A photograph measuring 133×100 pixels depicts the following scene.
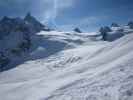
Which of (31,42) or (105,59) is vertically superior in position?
(105,59)

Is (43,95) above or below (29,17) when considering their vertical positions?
below

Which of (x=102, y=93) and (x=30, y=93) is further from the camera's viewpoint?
(x=30, y=93)

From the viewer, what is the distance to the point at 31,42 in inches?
1902

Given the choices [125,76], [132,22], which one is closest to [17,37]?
[125,76]

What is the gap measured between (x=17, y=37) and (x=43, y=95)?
53.7 m

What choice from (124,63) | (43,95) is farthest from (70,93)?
(124,63)

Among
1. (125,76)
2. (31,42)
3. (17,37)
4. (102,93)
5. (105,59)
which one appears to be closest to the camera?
(102,93)

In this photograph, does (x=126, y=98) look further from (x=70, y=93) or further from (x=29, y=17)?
(x=29, y=17)

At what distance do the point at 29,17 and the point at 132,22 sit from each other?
63.3m

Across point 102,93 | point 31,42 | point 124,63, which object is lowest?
point 31,42

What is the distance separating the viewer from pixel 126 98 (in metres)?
5.45

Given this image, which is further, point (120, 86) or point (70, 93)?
point (70, 93)

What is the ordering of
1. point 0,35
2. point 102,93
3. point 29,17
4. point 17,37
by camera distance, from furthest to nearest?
point 29,17 → point 0,35 → point 17,37 → point 102,93

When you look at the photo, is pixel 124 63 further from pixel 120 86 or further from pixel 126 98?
pixel 126 98
